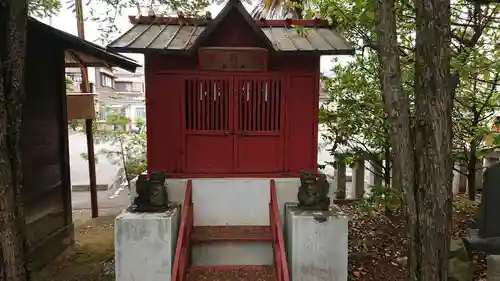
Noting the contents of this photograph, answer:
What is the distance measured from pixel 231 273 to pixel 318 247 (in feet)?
4.18

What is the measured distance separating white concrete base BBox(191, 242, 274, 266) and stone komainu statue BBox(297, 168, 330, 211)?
2.87ft

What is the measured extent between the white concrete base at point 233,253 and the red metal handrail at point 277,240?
0.47 metres

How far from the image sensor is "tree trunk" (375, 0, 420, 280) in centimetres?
323

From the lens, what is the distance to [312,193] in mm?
5293

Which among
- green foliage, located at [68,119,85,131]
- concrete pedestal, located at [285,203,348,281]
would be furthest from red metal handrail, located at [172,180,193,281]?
green foliage, located at [68,119,85,131]

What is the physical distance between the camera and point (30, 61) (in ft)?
19.6

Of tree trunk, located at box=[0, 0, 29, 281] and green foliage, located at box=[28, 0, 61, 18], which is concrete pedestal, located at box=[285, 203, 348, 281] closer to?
tree trunk, located at box=[0, 0, 29, 281]

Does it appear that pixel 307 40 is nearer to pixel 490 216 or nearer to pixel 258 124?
pixel 258 124

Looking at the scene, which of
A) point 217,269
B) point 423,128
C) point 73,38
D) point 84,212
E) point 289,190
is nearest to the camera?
point 423,128

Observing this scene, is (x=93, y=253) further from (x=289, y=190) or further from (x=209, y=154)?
(x=289, y=190)

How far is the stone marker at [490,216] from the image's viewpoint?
522cm

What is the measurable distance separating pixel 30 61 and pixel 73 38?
29.8 inches

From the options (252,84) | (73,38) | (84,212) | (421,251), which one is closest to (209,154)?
(252,84)

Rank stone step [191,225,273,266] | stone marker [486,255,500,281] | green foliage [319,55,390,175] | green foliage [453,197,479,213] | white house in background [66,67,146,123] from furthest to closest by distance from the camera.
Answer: white house in background [66,67,146,123] → green foliage [453,197,479,213] → green foliage [319,55,390,175] → stone step [191,225,273,266] → stone marker [486,255,500,281]
